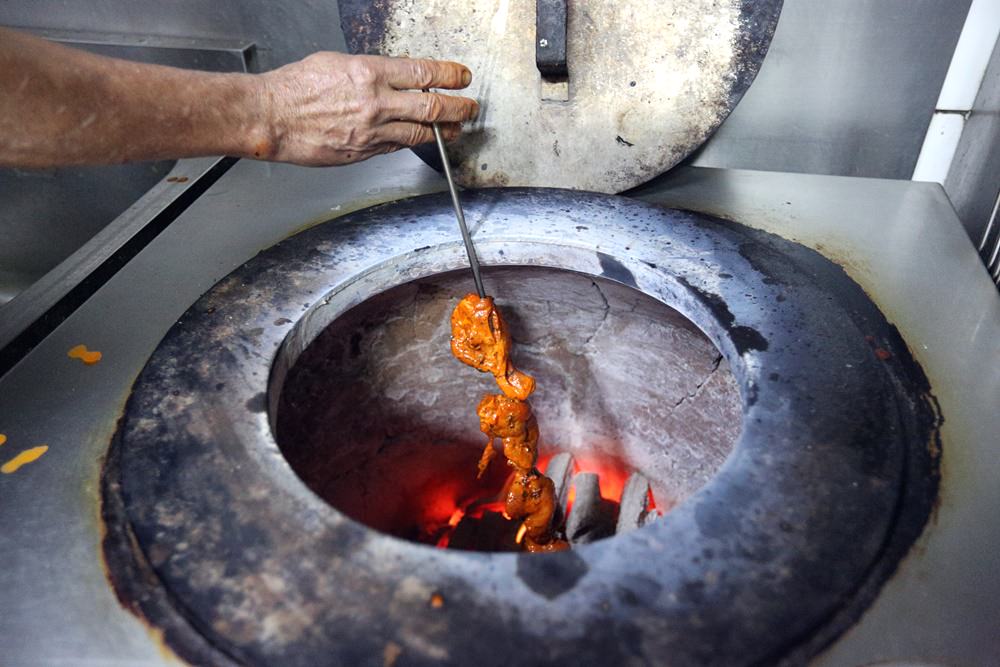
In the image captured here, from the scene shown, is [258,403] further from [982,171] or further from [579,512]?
[982,171]

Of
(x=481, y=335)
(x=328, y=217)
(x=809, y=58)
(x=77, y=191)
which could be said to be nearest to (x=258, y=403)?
(x=481, y=335)

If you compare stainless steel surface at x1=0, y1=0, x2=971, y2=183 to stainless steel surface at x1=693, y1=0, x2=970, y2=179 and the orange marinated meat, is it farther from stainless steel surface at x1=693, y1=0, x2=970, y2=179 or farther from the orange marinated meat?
the orange marinated meat

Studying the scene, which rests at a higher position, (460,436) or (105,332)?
(105,332)

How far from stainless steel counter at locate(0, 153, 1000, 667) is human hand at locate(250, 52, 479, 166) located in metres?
0.30

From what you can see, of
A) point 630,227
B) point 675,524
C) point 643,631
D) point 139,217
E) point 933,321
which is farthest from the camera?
point 139,217

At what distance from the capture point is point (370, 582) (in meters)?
0.90

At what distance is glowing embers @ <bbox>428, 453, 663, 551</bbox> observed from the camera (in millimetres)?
1996

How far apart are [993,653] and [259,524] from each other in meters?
0.99

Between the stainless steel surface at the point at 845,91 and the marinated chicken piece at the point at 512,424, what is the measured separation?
119 cm

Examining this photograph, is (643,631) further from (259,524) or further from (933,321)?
(933,321)

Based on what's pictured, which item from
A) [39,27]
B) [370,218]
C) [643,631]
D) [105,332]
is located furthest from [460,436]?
[39,27]

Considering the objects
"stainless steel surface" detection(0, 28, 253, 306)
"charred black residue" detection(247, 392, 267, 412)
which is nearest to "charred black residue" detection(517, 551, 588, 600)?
"charred black residue" detection(247, 392, 267, 412)

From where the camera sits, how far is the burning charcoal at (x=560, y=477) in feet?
6.79

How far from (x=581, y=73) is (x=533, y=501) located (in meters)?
1.13
